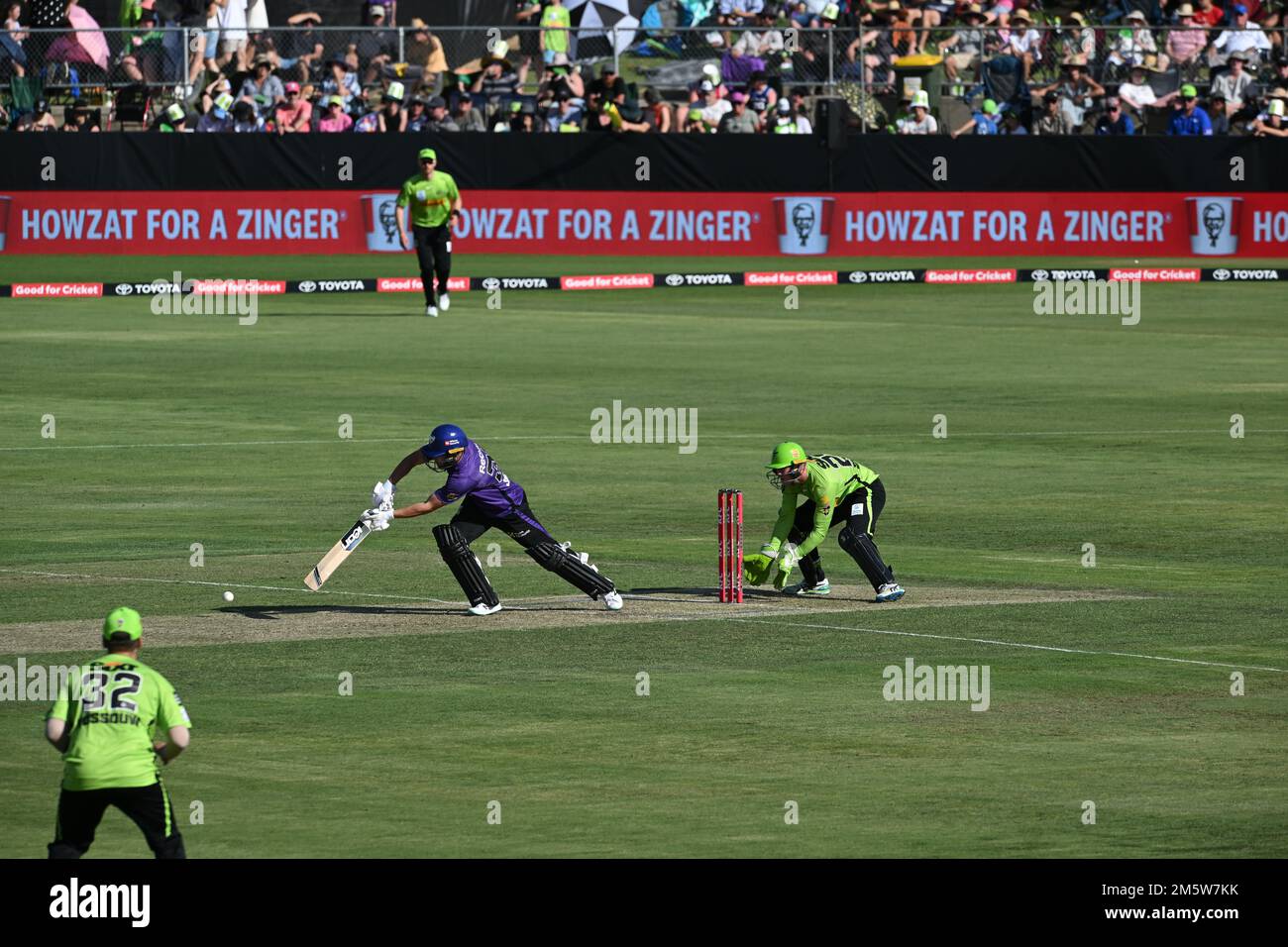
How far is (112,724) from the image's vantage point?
1122cm

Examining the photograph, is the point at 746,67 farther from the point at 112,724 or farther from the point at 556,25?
the point at 112,724

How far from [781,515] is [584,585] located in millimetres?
1747

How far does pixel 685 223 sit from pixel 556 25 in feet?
Answer: 17.5

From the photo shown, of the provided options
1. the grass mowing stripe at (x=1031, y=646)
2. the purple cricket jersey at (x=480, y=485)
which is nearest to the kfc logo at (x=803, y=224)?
the grass mowing stripe at (x=1031, y=646)

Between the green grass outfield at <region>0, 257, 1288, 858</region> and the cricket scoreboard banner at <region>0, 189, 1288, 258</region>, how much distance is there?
5.39 m

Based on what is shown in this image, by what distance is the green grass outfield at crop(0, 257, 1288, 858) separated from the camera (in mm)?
14094

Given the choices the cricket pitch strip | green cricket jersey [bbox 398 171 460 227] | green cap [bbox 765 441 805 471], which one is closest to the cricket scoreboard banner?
green cricket jersey [bbox 398 171 460 227]

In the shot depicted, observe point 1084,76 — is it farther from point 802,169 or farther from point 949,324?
point 949,324

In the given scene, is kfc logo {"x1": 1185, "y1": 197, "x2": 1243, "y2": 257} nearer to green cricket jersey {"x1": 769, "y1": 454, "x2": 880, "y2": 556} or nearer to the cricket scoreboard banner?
the cricket scoreboard banner

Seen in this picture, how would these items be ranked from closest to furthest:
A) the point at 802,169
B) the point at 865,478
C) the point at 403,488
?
the point at 865,478 < the point at 403,488 < the point at 802,169
